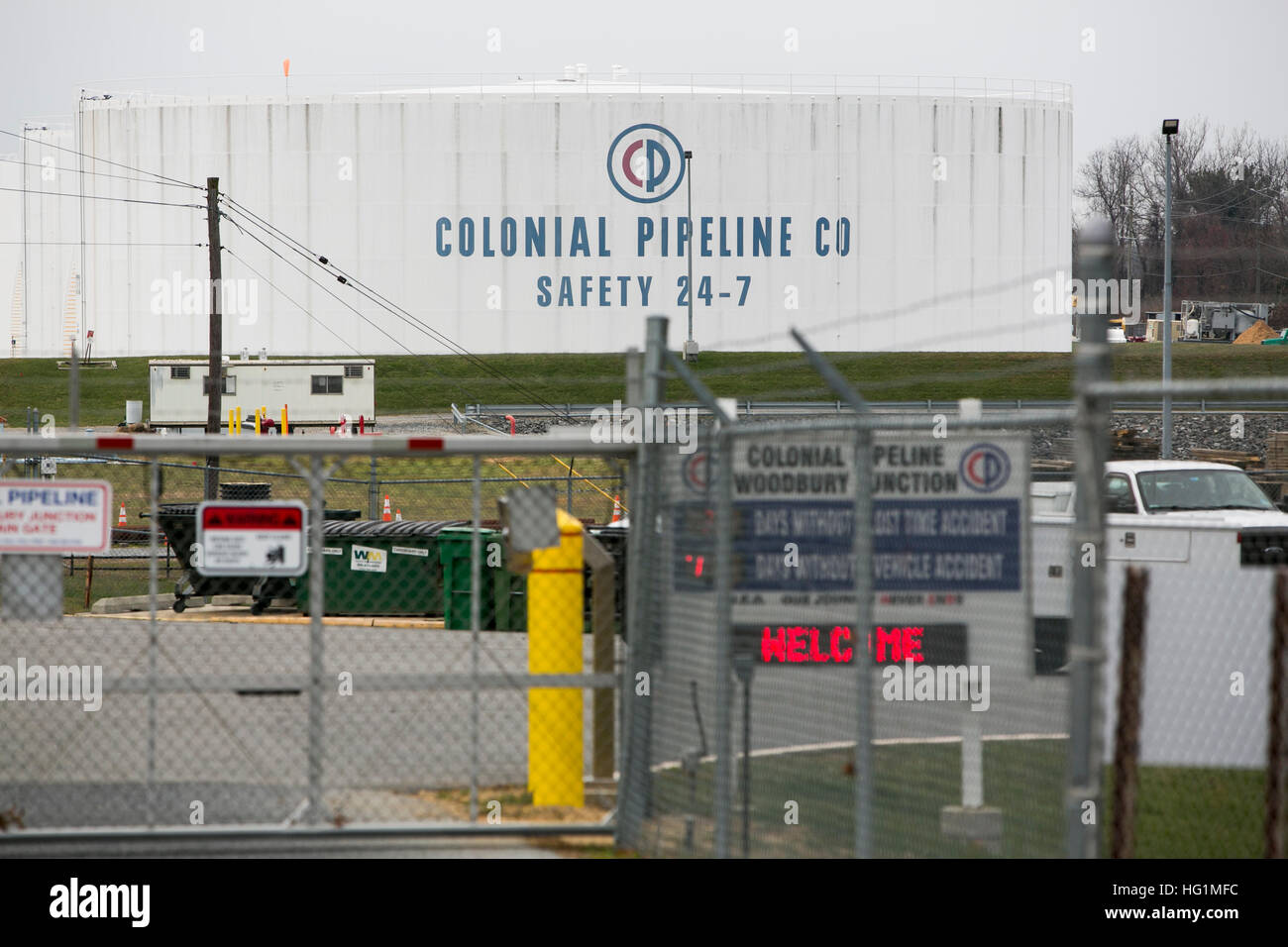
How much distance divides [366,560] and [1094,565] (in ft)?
43.1

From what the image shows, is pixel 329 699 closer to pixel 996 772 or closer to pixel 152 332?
pixel 996 772

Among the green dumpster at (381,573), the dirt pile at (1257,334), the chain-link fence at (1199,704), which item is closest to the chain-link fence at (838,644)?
the chain-link fence at (1199,704)

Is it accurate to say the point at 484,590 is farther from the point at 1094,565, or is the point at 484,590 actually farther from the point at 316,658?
the point at 1094,565

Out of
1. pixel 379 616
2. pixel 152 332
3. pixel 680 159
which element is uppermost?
pixel 680 159

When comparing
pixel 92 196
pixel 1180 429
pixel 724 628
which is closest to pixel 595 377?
pixel 1180 429

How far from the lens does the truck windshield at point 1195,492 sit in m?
12.4

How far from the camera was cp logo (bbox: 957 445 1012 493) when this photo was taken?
4.71 meters

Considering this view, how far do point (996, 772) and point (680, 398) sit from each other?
34437 millimetres

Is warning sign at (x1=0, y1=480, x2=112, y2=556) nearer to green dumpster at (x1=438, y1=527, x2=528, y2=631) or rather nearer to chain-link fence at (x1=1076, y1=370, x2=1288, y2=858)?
chain-link fence at (x1=1076, y1=370, x2=1288, y2=858)

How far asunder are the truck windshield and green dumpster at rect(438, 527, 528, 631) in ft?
22.3

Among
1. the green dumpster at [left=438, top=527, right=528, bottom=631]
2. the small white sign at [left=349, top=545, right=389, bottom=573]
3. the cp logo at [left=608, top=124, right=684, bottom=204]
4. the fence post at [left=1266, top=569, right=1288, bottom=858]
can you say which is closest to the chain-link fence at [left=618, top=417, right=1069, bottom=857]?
the fence post at [left=1266, top=569, right=1288, bottom=858]

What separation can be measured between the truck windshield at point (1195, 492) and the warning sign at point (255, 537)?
27.9 ft

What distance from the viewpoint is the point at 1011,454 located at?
4711 millimetres

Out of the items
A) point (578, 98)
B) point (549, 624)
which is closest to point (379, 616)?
point (549, 624)
